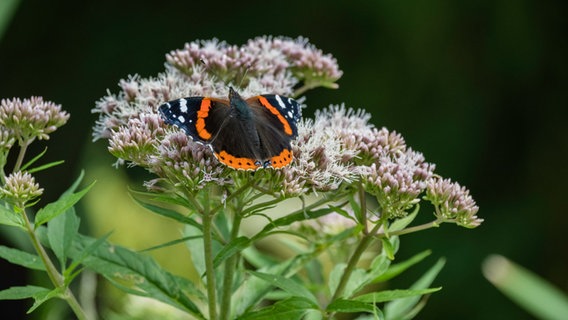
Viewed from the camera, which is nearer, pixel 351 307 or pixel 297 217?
pixel 351 307

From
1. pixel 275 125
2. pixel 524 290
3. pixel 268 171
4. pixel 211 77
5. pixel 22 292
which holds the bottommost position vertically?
pixel 22 292

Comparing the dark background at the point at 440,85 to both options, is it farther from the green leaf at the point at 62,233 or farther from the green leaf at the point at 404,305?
the green leaf at the point at 62,233

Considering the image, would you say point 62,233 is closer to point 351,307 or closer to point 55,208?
point 55,208

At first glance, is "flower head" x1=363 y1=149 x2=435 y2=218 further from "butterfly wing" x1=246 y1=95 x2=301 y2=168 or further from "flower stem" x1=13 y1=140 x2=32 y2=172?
"flower stem" x1=13 y1=140 x2=32 y2=172

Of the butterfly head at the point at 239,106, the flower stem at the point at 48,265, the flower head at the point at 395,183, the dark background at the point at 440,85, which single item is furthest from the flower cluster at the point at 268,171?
the dark background at the point at 440,85

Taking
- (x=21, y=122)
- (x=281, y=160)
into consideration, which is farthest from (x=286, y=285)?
(x=21, y=122)

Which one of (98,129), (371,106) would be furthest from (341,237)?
(371,106)
